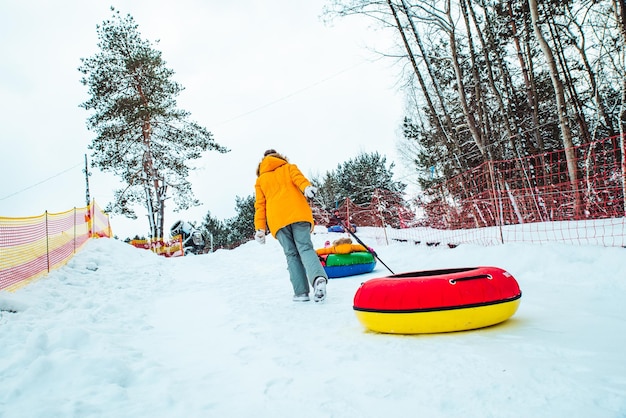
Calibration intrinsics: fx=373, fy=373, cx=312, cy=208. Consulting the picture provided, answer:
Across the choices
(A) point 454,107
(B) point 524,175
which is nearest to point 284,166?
(B) point 524,175

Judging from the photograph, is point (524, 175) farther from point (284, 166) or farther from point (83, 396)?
point (83, 396)

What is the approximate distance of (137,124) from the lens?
1802cm

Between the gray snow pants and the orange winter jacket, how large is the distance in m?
0.10

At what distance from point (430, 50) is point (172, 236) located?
56.8ft

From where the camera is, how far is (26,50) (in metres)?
16.7

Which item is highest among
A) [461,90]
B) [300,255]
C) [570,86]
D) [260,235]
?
[570,86]

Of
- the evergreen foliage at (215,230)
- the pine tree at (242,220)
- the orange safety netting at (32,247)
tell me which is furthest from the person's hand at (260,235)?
the evergreen foliage at (215,230)

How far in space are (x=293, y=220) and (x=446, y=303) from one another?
2034 millimetres

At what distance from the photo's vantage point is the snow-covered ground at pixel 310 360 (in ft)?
4.75

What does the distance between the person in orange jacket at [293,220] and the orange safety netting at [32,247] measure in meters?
2.87

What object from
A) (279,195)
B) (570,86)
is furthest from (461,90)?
(279,195)

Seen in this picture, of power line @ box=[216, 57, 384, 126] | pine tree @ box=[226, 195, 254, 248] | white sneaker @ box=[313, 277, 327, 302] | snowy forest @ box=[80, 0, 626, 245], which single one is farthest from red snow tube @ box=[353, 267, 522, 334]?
pine tree @ box=[226, 195, 254, 248]

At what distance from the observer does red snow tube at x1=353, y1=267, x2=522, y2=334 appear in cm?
226

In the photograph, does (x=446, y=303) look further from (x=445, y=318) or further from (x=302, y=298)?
(x=302, y=298)
